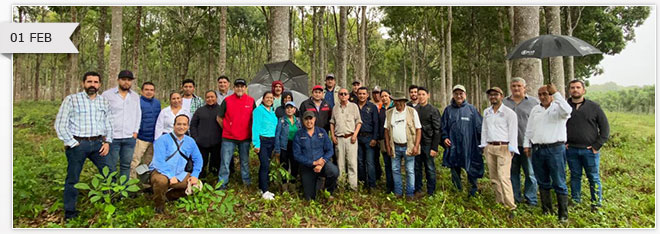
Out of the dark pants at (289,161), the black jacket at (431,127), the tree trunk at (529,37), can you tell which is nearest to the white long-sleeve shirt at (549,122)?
the black jacket at (431,127)

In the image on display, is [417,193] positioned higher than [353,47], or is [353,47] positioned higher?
[353,47]

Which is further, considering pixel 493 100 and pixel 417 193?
pixel 417 193

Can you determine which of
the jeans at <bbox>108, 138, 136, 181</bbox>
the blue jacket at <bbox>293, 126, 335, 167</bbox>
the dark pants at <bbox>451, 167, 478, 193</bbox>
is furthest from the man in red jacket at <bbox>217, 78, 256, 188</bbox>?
the dark pants at <bbox>451, 167, 478, 193</bbox>

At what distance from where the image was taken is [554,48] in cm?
445

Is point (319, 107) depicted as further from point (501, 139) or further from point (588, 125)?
point (588, 125)

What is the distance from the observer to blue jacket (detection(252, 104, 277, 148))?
4.59 m

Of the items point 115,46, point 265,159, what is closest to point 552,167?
point 265,159

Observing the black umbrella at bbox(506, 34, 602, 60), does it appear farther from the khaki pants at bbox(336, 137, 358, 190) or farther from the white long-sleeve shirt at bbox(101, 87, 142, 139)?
the white long-sleeve shirt at bbox(101, 87, 142, 139)

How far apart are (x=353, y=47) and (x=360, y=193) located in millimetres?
19060

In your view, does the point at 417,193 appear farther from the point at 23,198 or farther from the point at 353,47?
the point at 353,47

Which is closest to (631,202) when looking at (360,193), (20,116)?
(360,193)

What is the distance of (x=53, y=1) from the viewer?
402cm

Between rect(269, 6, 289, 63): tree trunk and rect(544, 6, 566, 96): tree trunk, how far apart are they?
5377mm

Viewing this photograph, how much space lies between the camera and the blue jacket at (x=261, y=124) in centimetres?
459
